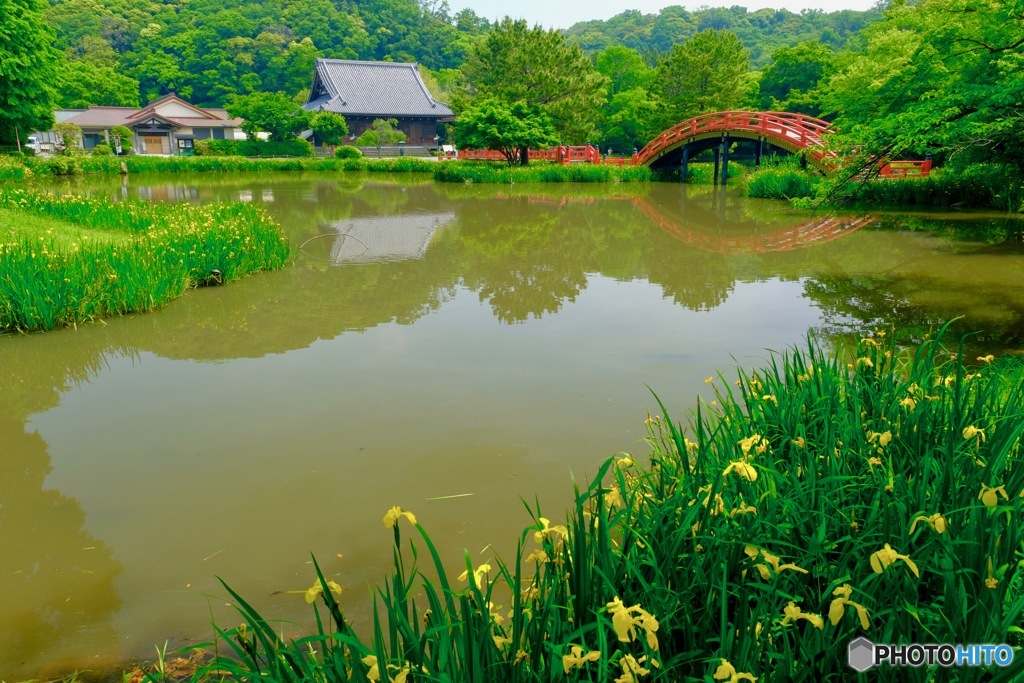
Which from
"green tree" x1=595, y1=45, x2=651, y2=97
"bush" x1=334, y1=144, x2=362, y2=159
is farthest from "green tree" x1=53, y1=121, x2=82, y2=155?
"green tree" x1=595, y1=45, x2=651, y2=97

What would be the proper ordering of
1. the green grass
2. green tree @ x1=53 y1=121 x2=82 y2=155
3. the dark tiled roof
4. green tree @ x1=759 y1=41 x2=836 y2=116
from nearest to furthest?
the green grass < green tree @ x1=759 y1=41 x2=836 y2=116 < green tree @ x1=53 y1=121 x2=82 y2=155 < the dark tiled roof

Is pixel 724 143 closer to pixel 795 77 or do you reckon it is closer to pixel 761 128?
pixel 761 128

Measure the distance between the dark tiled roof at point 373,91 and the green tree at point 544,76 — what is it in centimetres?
1391

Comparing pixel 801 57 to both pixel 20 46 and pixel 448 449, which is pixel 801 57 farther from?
pixel 448 449

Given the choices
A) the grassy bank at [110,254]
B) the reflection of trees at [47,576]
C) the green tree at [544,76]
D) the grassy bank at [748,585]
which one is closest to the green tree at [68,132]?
the green tree at [544,76]

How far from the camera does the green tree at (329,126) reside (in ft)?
129

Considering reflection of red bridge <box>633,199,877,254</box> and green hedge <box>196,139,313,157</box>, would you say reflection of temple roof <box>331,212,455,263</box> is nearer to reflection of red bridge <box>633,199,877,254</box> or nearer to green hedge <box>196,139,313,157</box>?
reflection of red bridge <box>633,199,877,254</box>

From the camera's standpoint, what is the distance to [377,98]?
147 ft

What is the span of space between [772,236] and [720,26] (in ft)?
280

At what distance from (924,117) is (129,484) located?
6.53 m

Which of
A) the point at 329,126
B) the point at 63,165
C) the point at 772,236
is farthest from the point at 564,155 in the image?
the point at 63,165

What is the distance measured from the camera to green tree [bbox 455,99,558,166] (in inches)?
1072

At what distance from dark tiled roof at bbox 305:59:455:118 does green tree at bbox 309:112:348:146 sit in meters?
2.96

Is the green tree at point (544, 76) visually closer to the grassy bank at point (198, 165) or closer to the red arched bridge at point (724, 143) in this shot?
the red arched bridge at point (724, 143)
